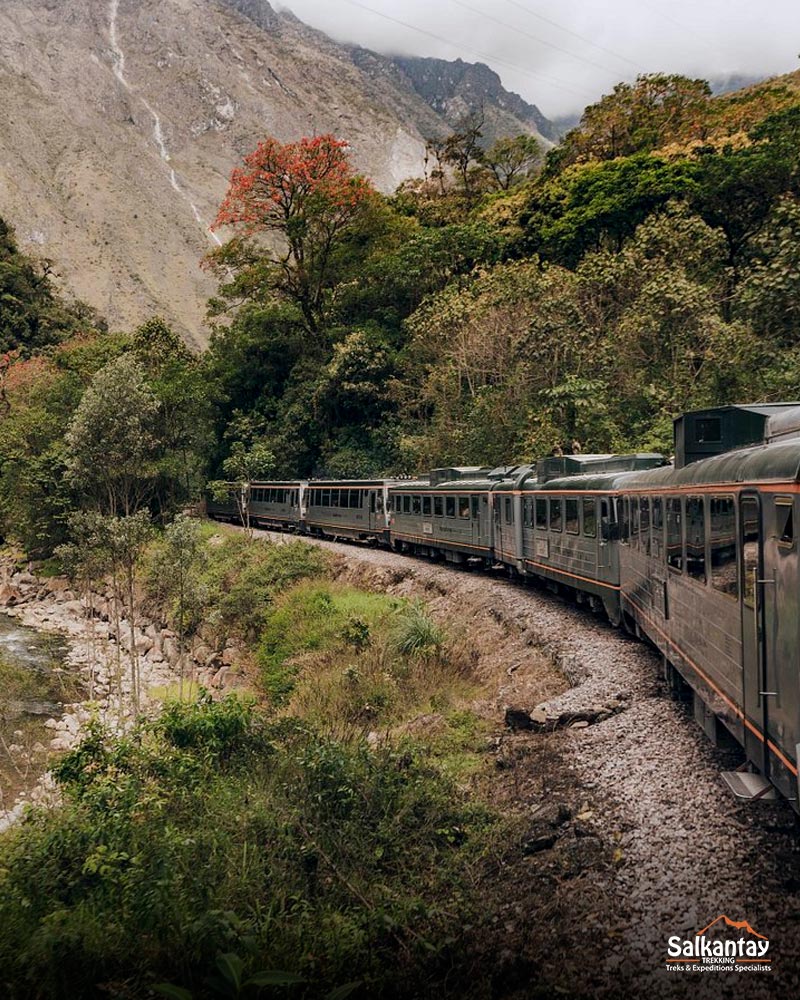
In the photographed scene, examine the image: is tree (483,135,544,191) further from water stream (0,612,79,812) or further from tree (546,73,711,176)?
water stream (0,612,79,812)

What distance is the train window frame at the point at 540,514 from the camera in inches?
626

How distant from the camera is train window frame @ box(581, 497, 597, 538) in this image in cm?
1311

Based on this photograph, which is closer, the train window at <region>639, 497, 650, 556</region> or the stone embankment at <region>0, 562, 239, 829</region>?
the train window at <region>639, 497, 650, 556</region>

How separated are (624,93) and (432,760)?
40238mm

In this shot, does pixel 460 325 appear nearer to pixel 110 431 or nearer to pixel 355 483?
pixel 355 483

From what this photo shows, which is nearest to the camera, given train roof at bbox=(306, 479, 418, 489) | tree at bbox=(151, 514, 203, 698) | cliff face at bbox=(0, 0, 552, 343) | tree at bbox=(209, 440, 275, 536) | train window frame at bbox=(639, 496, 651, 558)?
train window frame at bbox=(639, 496, 651, 558)

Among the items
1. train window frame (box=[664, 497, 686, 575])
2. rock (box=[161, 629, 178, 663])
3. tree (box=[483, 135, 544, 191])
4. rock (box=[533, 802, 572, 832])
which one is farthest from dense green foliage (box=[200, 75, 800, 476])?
rock (box=[533, 802, 572, 832])

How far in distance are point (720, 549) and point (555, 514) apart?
29.8ft

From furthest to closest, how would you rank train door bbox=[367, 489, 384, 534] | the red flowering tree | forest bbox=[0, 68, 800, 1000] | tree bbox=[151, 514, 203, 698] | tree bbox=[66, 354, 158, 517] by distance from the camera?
the red flowering tree < tree bbox=[66, 354, 158, 517] < train door bbox=[367, 489, 384, 534] < tree bbox=[151, 514, 203, 698] < forest bbox=[0, 68, 800, 1000]

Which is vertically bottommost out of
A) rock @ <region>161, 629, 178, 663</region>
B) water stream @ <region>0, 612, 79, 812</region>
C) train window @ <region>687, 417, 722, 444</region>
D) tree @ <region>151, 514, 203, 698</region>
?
rock @ <region>161, 629, 178, 663</region>

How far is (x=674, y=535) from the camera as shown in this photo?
815 cm

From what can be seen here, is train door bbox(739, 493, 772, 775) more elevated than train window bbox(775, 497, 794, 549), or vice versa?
train window bbox(775, 497, 794, 549)

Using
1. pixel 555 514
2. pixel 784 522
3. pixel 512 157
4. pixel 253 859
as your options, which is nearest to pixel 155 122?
pixel 512 157

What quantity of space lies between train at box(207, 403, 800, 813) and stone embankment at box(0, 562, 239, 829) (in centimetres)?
770
